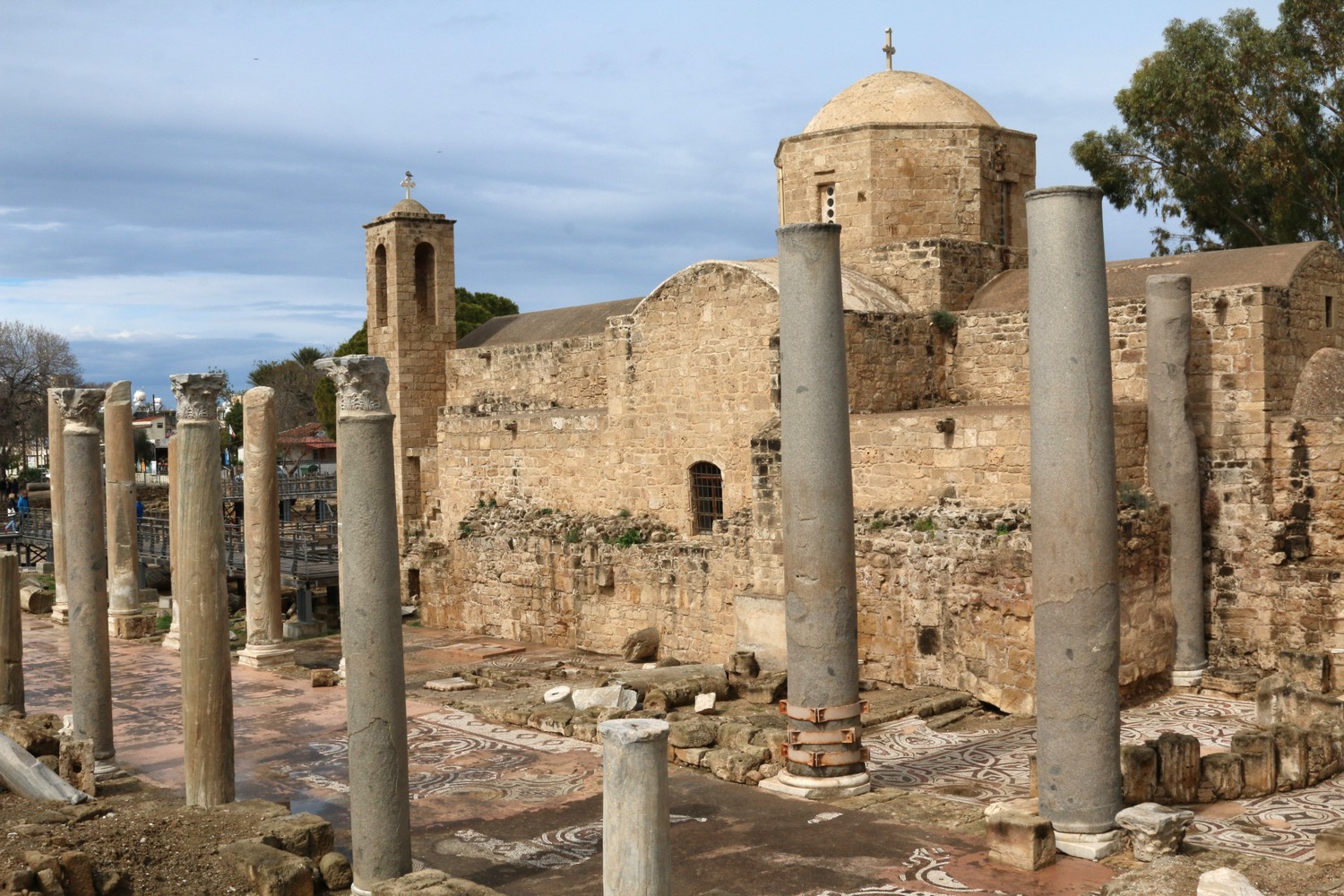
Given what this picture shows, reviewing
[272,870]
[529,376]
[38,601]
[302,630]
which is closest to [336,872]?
[272,870]

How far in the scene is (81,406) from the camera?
35.1ft

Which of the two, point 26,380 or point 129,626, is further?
point 26,380

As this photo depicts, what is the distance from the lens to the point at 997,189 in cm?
1827

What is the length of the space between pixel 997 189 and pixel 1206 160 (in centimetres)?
943

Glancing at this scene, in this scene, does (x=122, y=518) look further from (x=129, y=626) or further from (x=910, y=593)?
(x=910, y=593)

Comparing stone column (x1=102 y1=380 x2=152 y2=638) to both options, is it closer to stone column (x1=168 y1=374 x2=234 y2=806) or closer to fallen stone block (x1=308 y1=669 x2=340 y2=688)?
fallen stone block (x1=308 y1=669 x2=340 y2=688)

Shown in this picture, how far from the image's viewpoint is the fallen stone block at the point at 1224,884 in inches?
244

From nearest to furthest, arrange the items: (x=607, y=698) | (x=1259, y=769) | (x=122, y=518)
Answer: (x=1259, y=769) → (x=607, y=698) → (x=122, y=518)

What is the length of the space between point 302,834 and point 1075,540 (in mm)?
4805

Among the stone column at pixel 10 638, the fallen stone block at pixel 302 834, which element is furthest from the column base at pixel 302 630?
the fallen stone block at pixel 302 834

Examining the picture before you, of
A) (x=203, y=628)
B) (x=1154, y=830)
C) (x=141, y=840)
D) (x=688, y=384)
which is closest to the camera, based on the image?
(x=1154, y=830)

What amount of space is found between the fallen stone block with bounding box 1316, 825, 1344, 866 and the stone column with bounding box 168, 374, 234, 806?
6634 mm

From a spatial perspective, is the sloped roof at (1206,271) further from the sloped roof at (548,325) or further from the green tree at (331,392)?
the green tree at (331,392)

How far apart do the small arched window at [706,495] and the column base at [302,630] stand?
6.31 meters
